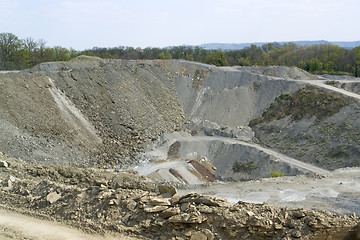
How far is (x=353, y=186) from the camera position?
2192 cm

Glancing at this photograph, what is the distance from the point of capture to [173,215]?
11.7 m

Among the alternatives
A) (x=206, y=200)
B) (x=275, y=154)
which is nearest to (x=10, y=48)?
(x=275, y=154)

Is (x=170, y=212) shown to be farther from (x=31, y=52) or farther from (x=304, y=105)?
(x=31, y=52)

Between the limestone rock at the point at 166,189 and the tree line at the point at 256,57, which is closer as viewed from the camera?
the limestone rock at the point at 166,189

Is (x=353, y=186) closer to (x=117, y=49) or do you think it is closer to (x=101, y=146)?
(x=101, y=146)

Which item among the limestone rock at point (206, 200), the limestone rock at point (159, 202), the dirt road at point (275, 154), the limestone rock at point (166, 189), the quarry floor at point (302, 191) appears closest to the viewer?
the limestone rock at point (206, 200)

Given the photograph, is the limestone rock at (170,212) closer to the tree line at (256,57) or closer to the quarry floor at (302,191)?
the quarry floor at (302,191)

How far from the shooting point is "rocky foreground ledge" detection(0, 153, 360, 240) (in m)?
11.1

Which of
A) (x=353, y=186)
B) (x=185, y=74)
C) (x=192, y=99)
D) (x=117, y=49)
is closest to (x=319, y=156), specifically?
(x=353, y=186)

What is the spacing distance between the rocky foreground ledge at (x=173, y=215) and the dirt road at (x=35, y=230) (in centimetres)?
29

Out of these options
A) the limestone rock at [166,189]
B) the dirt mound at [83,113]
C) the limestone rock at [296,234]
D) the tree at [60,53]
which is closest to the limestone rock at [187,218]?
the limestone rock at [166,189]

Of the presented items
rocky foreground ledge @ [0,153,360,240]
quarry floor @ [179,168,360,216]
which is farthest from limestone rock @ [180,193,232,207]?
quarry floor @ [179,168,360,216]

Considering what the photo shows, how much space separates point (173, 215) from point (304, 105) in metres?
30.8

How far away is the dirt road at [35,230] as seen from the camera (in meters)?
11.8
